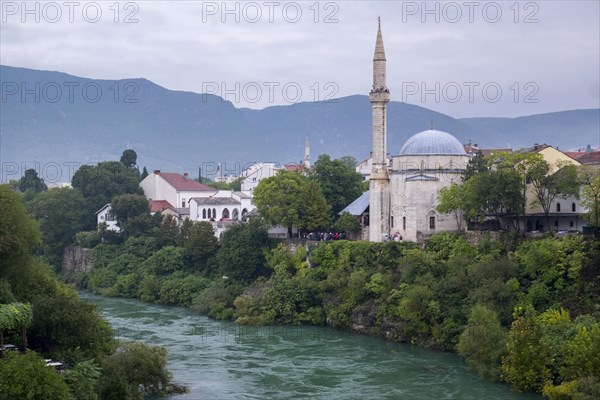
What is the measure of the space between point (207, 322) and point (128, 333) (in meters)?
6.87

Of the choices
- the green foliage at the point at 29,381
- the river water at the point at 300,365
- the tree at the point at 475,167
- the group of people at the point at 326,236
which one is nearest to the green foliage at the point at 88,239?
the group of people at the point at 326,236

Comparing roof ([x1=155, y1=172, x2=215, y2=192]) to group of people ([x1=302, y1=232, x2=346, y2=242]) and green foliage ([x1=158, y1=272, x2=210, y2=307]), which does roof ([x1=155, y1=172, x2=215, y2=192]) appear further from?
group of people ([x1=302, y1=232, x2=346, y2=242])

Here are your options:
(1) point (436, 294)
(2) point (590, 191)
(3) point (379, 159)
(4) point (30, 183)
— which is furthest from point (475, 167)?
(4) point (30, 183)

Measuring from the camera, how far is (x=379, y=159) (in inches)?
2475

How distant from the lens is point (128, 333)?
54.5 meters

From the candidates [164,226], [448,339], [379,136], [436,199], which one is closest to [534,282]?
[448,339]

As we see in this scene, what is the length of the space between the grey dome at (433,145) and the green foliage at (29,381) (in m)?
35.7

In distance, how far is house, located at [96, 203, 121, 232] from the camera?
86431mm

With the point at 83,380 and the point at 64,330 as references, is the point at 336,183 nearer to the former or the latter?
the point at 64,330

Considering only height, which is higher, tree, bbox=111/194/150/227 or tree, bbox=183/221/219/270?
tree, bbox=111/194/150/227

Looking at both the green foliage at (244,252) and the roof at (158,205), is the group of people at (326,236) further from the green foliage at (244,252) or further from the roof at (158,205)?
the roof at (158,205)

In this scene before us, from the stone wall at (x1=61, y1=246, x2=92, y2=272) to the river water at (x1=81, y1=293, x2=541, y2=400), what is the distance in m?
26.1

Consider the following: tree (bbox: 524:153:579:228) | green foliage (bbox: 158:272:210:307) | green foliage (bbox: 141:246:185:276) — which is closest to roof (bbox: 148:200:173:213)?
green foliage (bbox: 141:246:185:276)

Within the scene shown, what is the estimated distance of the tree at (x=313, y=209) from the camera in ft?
221
